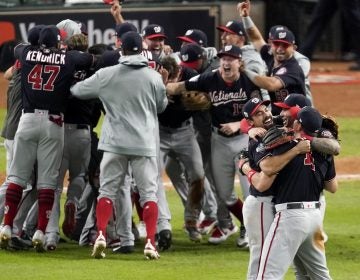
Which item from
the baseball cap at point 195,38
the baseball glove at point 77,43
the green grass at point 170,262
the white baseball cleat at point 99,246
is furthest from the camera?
the baseball cap at point 195,38

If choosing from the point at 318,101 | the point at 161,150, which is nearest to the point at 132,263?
the point at 161,150

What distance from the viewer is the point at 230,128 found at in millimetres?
10945

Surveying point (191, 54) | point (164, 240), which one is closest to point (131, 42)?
point (191, 54)

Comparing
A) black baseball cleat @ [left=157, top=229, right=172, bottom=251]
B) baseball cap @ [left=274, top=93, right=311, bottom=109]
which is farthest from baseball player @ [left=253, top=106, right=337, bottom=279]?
black baseball cleat @ [left=157, top=229, right=172, bottom=251]

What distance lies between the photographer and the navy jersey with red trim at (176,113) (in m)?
11.5

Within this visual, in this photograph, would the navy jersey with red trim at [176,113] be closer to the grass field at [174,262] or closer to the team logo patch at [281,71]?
the team logo patch at [281,71]

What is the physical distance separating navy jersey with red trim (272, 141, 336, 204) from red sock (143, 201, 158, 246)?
215 cm

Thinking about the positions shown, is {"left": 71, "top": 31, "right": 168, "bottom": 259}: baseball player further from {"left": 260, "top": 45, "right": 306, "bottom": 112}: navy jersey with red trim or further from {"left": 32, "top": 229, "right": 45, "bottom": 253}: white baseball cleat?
{"left": 260, "top": 45, "right": 306, "bottom": 112}: navy jersey with red trim

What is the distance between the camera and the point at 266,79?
35.8 ft

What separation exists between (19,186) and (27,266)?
91 cm

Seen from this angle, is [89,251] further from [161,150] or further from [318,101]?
[318,101]

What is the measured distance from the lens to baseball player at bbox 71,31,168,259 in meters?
10.4

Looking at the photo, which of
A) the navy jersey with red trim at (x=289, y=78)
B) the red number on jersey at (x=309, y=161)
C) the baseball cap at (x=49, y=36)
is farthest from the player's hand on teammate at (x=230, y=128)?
the red number on jersey at (x=309, y=161)

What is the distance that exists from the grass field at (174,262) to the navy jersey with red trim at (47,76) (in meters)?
1.25
